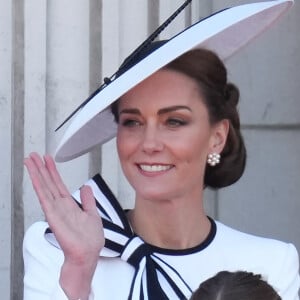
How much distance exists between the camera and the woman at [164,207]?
2.12m

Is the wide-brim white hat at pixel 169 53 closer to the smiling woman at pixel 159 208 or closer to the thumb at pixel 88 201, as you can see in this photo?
the smiling woman at pixel 159 208

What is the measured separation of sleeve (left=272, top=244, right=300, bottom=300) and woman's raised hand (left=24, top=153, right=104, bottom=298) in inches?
17.1

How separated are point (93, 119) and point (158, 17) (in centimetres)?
131

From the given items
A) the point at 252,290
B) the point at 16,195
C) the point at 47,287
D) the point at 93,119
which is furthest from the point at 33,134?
the point at 252,290

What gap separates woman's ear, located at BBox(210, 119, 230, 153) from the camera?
2373mm

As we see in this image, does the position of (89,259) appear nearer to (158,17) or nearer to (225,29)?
(225,29)

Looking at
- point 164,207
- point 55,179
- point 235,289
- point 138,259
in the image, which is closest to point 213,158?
point 164,207

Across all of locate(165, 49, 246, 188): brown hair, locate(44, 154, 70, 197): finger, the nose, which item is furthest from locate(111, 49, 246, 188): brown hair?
locate(44, 154, 70, 197): finger

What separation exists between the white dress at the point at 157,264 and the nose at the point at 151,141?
166 mm

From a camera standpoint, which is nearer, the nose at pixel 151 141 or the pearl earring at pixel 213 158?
the nose at pixel 151 141

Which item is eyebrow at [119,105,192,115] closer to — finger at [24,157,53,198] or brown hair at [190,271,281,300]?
finger at [24,157,53,198]

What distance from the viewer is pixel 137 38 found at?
3557mm

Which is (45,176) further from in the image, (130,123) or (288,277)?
(288,277)

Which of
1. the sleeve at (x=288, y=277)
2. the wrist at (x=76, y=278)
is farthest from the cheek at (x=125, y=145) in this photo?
the sleeve at (x=288, y=277)
